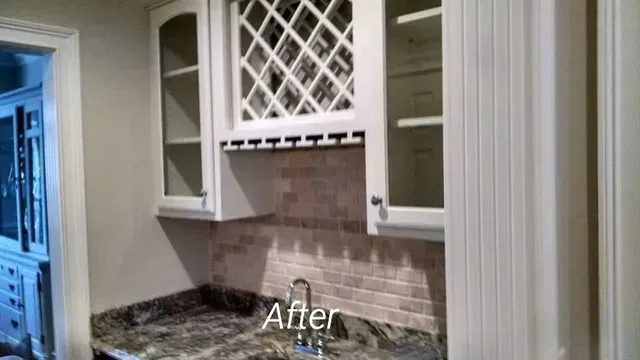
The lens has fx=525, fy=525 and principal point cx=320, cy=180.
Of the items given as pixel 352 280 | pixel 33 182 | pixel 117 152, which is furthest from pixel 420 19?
pixel 33 182

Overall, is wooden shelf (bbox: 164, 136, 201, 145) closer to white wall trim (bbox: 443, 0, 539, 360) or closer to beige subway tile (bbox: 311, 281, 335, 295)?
beige subway tile (bbox: 311, 281, 335, 295)

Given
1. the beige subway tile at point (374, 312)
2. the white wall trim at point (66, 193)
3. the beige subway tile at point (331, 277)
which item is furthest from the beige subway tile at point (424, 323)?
the white wall trim at point (66, 193)

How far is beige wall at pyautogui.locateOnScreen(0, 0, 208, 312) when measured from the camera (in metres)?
2.22

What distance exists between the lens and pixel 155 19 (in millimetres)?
2393

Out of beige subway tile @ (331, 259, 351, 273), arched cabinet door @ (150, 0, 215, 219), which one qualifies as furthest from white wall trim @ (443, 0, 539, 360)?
arched cabinet door @ (150, 0, 215, 219)

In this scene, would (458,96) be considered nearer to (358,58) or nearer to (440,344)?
(358,58)

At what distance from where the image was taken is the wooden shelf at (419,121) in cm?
154

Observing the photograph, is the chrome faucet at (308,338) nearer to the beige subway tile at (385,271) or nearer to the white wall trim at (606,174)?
the beige subway tile at (385,271)

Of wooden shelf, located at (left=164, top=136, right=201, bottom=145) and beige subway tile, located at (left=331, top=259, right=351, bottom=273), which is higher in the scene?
wooden shelf, located at (left=164, top=136, right=201, bottom=145)

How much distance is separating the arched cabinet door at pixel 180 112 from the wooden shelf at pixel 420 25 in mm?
908

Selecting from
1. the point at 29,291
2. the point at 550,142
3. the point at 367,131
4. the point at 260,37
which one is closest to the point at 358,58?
the point at 367,131

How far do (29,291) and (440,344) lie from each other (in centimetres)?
306

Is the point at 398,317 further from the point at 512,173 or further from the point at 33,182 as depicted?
the point at 33,182

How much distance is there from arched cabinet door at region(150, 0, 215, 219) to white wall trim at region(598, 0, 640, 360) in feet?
5.15
